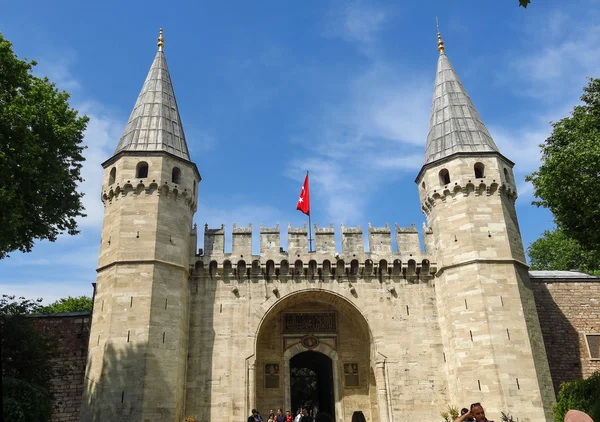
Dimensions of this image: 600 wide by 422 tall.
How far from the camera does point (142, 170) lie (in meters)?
20.7

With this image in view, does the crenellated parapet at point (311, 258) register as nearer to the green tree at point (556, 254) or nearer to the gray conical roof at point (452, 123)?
the gray conical roof at point (452, 123)

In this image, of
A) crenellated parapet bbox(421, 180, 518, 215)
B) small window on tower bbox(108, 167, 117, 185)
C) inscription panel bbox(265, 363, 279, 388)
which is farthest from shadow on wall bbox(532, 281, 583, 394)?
small window on tower bbox(108, 167, 117, 185)

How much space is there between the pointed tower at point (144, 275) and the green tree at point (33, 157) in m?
2.10

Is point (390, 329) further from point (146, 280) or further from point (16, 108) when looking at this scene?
point (16, 108)

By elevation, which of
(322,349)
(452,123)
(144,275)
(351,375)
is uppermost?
(452,123)

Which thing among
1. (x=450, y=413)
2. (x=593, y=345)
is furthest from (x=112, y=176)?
(x=593, y=345)

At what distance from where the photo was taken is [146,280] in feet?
60.1

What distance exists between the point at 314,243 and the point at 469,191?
6215 mm

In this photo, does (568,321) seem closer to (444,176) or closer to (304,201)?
(444,176)

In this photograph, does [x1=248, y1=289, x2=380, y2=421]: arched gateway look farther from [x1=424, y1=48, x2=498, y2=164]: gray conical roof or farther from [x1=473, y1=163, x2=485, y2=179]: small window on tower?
[x1=424, y1=48, x2=498, y2=164]: gray conical roof

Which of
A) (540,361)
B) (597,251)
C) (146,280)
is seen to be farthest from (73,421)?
→ (597,251)

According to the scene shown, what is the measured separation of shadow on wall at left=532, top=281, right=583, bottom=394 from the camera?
814 inches

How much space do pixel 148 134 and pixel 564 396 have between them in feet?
56.8

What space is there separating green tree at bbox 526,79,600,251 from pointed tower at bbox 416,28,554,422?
275 centimetres
